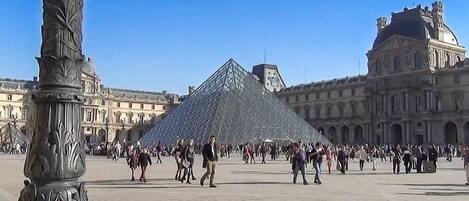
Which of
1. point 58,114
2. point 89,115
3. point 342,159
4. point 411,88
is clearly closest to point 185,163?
point 342,159

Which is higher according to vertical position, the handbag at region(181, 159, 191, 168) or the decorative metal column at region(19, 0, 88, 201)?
the decorative metal column at region(19, 0, 88, 201)

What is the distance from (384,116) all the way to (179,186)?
5282 centimetres

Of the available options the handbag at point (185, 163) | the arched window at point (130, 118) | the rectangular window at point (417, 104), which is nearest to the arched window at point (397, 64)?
the rectangular window at point (417, 104)

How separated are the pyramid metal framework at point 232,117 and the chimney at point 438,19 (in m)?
29.1

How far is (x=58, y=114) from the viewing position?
11.2 ft

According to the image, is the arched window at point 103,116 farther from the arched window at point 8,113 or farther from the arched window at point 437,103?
the arched window at point 437,103

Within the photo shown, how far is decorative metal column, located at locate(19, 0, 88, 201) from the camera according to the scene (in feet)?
10.8

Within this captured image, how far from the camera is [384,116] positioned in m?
61.2

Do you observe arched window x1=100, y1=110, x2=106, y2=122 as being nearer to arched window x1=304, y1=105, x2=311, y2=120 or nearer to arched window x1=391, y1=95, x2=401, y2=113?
arched window x1=304, y1=105, x2=311, y2=120

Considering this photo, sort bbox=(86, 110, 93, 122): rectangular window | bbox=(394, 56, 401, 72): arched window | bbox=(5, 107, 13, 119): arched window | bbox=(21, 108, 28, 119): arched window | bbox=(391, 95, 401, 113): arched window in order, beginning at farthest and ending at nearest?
bbox=(86, 110, 93, 122): rectangular window → bbox=(21, 108, 28, 119): arched window → bbox=(5, 107, 13, 119): arched window → bbox=(394, 56, 401, 72): arched window → bbox=(391, 95, 401, 113): arched window

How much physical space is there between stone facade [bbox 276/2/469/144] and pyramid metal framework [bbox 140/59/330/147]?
23746 mm

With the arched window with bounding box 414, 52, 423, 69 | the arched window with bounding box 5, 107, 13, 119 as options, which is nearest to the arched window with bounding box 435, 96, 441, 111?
the arched window with bounding box 414, 52, 423, 69

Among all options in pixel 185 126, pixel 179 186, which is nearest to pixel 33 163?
pixel 179 186

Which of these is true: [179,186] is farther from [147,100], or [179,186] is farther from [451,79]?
[147,100]
